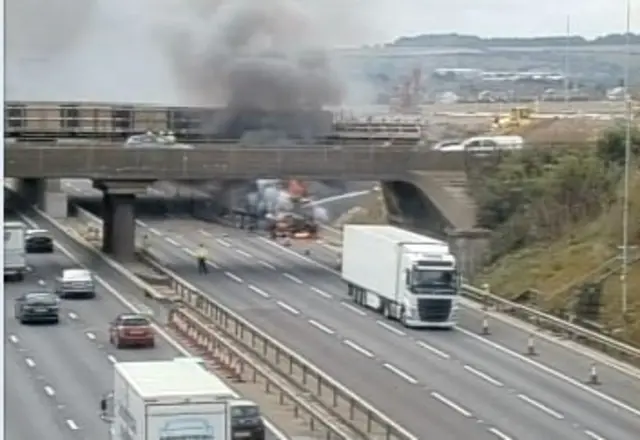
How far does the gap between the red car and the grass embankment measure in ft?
12.4

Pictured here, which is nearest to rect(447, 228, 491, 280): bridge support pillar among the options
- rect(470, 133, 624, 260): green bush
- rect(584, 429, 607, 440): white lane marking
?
rect(470, 133, 624, 260): green bush

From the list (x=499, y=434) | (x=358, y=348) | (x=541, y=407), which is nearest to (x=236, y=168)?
(x=358, y=348)

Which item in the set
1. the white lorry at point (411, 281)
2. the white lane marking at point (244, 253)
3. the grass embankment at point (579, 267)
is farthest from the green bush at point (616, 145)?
the white lorry at point (411, 281)

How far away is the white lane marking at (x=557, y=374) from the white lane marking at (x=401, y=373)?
1.03 m

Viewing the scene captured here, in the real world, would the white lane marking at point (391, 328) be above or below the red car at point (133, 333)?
below

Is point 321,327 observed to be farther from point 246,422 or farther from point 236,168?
point 246,422

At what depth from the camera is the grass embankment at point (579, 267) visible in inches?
549

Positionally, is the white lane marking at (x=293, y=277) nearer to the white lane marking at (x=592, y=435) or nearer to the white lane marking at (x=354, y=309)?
the white lane marking at (x=354, y=309)

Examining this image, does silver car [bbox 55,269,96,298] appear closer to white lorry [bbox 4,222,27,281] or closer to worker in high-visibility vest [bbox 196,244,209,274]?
white lorry [bbox 4,222,27,281]

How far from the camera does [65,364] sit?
11.3 metres

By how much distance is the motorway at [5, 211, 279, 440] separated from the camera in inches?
353

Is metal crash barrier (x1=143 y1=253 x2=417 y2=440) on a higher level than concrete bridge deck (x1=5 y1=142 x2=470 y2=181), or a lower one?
lower

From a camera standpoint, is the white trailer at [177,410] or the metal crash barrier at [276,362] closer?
the white trailer at [177,410]

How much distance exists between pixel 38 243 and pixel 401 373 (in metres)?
8.06
